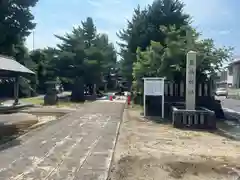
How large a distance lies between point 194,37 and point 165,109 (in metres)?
4.23

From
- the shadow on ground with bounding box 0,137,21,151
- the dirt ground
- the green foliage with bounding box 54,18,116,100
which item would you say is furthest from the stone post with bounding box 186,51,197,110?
the green foliage with bounding box 54,18,116,100

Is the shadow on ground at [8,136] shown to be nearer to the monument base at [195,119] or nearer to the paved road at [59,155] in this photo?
the paved road at [59,155]

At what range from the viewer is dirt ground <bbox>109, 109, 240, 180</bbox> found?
6176mm

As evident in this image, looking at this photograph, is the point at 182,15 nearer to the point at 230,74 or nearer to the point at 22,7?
the point at 22,7

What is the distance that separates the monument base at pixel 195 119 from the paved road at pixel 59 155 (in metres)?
3.44

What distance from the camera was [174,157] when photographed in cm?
759

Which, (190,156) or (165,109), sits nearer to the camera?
(190,156)

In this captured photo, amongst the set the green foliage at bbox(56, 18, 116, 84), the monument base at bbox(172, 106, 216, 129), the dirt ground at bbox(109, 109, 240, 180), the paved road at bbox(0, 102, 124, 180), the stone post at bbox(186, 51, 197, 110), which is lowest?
the dirt ground at bbox(109, 109, 240, 180)

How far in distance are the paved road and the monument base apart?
11.3ft

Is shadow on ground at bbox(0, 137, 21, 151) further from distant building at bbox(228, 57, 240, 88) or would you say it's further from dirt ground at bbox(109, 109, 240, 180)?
distant building at bbox(228, 57, 240, 88)

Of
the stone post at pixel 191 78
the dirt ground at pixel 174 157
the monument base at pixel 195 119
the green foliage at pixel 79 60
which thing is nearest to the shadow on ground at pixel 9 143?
the dirt ground at pixel 174 157

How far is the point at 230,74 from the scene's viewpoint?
197ft

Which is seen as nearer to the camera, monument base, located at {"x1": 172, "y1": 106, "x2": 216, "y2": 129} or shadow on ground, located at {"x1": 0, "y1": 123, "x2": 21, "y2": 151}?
shadow on ground, located at {"x1": 0, "y1": 123, "x2": 21, "y2": 151}

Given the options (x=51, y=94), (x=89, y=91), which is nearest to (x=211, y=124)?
(x=51, y=94)
